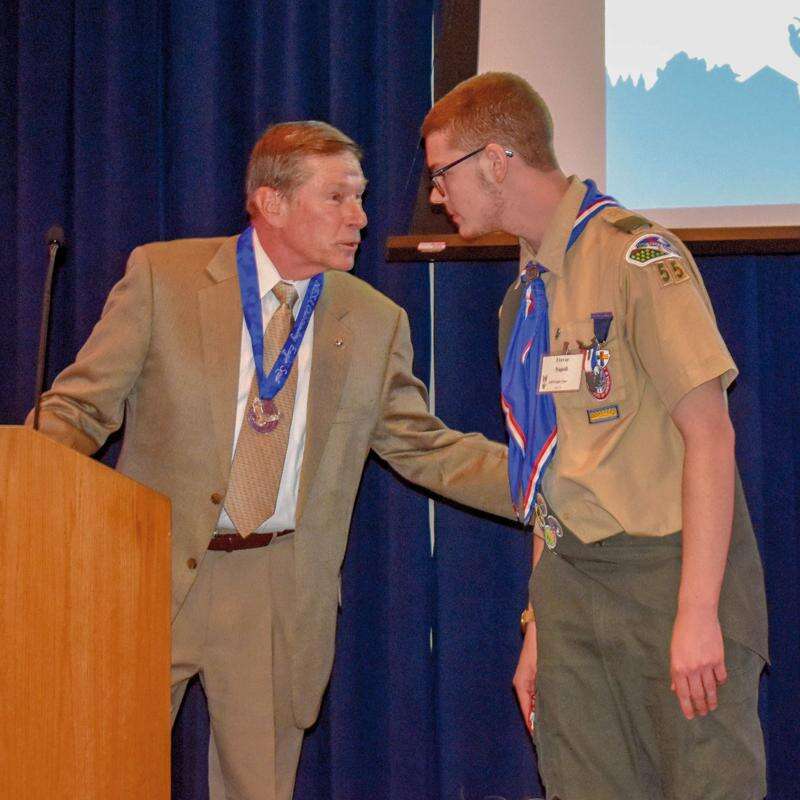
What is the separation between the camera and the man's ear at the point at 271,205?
2.74 m

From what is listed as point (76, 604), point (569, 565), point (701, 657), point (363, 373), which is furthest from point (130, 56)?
point (701, 657)

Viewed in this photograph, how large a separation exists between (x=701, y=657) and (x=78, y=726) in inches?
42.6

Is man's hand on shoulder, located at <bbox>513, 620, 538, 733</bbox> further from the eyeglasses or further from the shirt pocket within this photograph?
the eyeglasses

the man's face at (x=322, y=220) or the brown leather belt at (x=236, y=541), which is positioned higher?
the man's face at (x=322, y=220)

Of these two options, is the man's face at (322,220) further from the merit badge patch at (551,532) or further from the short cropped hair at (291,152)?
the merit badge patch at (551,532)

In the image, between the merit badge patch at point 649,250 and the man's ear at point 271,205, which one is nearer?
the merit badge patch at point 649,250

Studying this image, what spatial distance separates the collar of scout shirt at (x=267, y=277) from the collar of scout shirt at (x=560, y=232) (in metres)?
0.97

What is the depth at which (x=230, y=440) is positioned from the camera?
8.22ft

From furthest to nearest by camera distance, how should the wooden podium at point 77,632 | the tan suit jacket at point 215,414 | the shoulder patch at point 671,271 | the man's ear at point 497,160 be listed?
the tan suit jacket at point 215,414, the man's ear at point 497,160, the wooden podium at point 77,632, the shoulder patch at point 671,271

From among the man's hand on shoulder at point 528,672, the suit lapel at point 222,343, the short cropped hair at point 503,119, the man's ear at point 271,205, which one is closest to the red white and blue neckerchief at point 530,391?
the short cropped hair at point 503,119

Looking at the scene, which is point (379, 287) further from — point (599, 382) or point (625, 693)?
point (625, 693)

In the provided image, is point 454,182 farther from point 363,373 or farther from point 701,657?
point 701,657

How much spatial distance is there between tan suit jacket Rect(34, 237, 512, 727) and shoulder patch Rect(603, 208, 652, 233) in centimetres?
93

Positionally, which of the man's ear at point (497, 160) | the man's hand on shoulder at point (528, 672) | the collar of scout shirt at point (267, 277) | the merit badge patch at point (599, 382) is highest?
the man's ear at point (497, 160)
